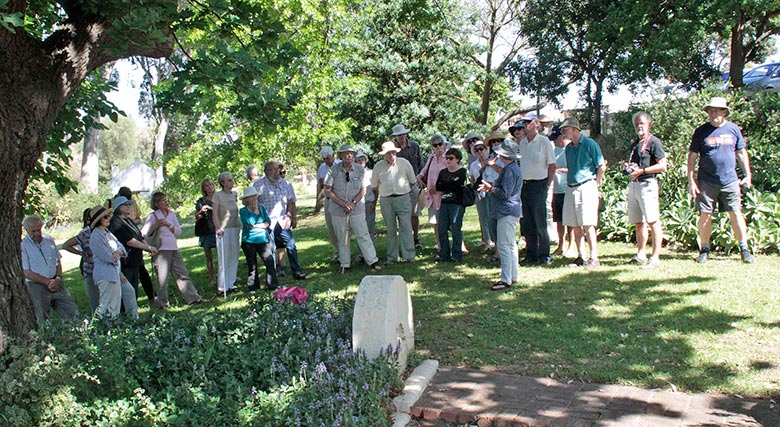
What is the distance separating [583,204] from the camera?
27.1 feet

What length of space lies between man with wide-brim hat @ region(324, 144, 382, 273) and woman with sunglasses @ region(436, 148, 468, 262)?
1.04 m

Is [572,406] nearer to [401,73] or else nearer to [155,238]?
[155,238]

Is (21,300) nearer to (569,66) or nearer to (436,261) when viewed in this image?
(436,261)

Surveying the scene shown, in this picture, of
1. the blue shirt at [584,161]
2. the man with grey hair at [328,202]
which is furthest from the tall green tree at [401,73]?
the blue shirt at [584,161]

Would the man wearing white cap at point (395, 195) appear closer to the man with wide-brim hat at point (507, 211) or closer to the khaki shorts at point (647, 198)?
the man with wide-brim hat at point (507, 211)

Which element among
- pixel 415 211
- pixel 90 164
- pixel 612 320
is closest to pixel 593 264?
pixel 612 320

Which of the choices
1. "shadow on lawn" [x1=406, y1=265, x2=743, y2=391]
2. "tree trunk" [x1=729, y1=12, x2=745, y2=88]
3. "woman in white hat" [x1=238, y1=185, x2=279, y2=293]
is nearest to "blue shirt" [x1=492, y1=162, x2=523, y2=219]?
"shadow on lawn" [x1=406, y1=265, x2=743, y2=391]

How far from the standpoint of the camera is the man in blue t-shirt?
25.8ft

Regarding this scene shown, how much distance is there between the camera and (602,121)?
23875 mm

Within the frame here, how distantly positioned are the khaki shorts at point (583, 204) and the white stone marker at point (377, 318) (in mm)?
3768

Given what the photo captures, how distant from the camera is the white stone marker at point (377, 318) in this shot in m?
5.05

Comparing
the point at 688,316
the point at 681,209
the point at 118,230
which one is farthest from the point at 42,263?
the point at 681,209

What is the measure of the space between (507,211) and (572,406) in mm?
3396

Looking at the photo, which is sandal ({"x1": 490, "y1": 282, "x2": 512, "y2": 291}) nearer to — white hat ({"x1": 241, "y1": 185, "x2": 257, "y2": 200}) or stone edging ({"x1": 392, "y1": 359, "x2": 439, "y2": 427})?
stone edging ({"x1": 392, "y1": 359, "x2": 439, "y2": 427})
